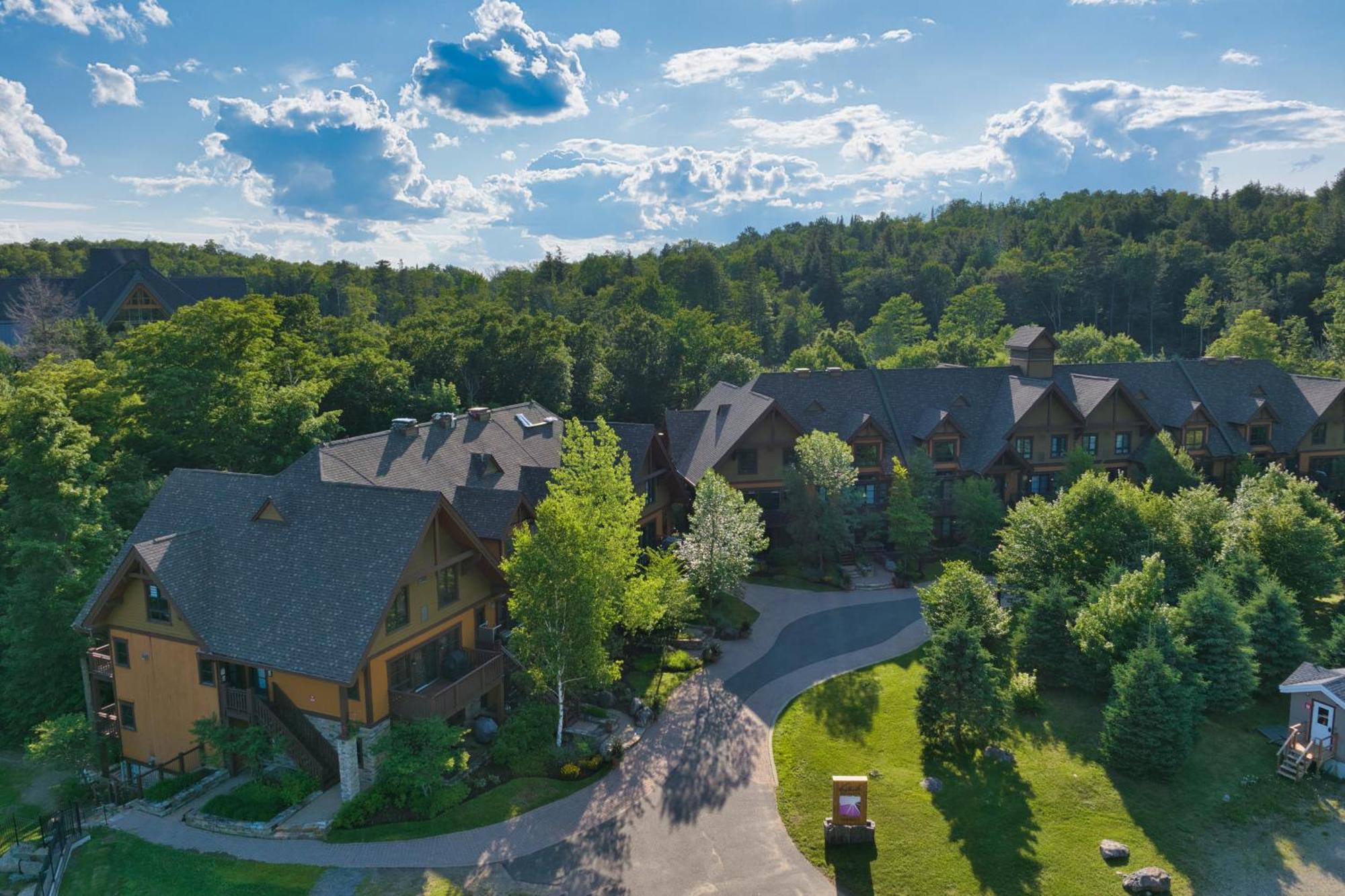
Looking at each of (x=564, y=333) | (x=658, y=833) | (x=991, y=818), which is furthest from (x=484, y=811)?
(x=564, y=333)

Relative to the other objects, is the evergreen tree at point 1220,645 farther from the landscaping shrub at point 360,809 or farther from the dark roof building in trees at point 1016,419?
the landscaping shrub at point 360,809

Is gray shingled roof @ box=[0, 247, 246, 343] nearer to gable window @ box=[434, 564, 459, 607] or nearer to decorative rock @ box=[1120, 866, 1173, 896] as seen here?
gable window @ box=[434, 564, 459, 607]

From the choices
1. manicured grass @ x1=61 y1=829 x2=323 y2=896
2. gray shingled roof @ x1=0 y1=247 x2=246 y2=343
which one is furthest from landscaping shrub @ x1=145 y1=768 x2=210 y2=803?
gray shingled roof @ x1=0 y1=247 x2=246 y2=343

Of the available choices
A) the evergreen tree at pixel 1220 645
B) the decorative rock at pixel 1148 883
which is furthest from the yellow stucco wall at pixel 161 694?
the evergreen tree at pixel 1220 645

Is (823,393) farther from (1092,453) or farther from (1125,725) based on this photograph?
(1125,725)

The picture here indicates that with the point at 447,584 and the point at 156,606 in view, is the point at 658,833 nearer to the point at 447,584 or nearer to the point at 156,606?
the point at 447,584

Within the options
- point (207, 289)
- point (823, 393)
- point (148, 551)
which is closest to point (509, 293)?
A: point (207, 289)
